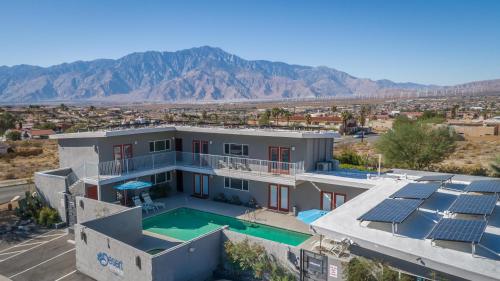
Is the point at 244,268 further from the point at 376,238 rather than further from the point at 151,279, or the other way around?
the point at 376,238

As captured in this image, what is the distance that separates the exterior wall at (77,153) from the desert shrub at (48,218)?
2.72m

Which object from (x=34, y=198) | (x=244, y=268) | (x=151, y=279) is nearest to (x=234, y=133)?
(x=244, y=268)

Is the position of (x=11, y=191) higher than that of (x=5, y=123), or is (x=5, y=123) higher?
(x=5, y=123)

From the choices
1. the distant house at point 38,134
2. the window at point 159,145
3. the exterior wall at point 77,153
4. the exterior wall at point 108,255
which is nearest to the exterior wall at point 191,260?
the exterior wall at point 108,255

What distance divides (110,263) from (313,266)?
26.3 ft

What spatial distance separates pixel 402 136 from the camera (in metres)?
30.8

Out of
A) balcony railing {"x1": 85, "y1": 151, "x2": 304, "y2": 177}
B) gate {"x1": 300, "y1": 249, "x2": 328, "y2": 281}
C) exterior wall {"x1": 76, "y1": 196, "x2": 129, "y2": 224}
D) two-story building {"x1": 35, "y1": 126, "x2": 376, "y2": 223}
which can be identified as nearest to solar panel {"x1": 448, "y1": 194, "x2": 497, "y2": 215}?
gate {"x1": 300, "y1": 249, "x2": 328, "y2": 281}

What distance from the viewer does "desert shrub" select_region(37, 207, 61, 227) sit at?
844 inches

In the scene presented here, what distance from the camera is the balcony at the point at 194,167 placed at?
2194 centimetres

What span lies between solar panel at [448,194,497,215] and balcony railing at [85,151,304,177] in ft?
30.9

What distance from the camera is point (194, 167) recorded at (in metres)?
25.4

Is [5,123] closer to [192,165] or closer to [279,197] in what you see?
[192,165]

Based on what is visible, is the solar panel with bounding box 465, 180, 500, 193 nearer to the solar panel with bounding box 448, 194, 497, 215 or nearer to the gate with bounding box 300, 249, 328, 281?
the solar panel with bounding box 448, 194, 497, 215

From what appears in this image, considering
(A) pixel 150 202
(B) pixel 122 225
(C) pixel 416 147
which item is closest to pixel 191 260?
(B) pixel 122 225
